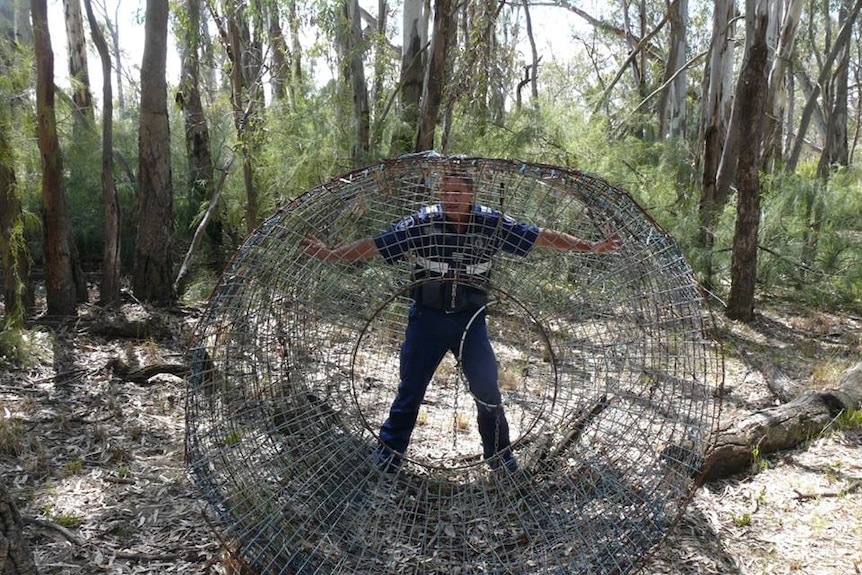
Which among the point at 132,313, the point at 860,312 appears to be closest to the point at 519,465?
the point at 132,313

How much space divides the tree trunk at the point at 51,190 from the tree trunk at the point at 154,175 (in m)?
0.54

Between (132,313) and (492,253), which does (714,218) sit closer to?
(492,253)

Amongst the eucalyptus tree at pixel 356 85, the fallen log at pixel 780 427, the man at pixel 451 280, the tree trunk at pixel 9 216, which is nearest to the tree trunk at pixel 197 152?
the eucalyptus tree at pixel 356 85

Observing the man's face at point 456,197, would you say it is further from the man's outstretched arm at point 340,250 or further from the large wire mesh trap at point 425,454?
the man's outstretched arm at point 340,250

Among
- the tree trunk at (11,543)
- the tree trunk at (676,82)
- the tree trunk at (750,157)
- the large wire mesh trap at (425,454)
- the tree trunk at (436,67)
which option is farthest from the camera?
the tree trunk at (676,82)

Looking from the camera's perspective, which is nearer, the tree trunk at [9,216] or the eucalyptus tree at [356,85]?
the tree trunk at [9,216]

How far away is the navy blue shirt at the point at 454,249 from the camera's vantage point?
2.87m

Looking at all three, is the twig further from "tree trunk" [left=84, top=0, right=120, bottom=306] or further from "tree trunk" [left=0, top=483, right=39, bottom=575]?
"tree trunk" [left=84, top=0, right=120, bottom=306]

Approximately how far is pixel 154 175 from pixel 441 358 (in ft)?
11.9

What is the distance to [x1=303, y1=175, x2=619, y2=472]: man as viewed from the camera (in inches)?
111

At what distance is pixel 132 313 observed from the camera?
16.9 ft

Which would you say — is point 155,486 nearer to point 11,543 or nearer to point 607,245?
point 11,543

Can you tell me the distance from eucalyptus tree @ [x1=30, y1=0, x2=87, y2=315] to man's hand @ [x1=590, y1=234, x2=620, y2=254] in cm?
403

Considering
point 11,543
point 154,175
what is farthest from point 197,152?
point 11,543
